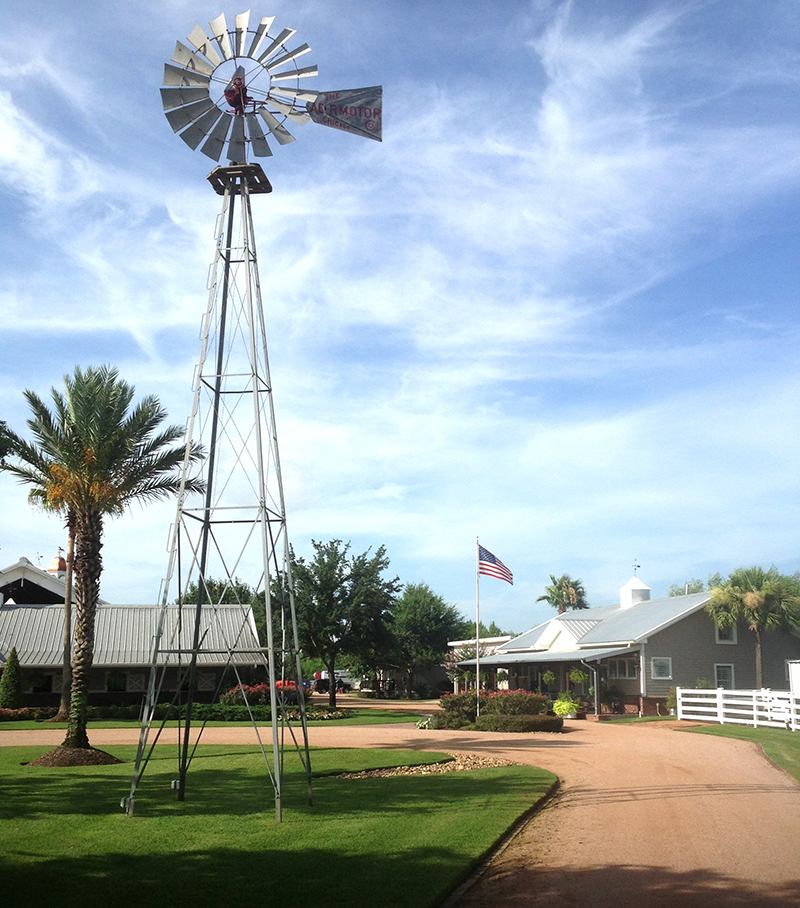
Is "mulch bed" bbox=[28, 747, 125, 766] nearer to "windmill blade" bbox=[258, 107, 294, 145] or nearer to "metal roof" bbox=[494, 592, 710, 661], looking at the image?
"windmill blade" bbox=[258, 107, 294, 145]

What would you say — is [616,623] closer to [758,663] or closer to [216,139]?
[758,663]

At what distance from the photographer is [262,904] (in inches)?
308

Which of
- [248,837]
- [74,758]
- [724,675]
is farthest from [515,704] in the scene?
[248,837]

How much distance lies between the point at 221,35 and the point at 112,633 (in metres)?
32.7

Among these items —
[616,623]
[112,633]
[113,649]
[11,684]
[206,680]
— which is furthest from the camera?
[616,623]

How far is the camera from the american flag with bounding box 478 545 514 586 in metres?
30.7

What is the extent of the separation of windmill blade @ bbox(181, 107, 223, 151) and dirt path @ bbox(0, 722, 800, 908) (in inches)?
469

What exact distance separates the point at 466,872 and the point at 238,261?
32.8ft

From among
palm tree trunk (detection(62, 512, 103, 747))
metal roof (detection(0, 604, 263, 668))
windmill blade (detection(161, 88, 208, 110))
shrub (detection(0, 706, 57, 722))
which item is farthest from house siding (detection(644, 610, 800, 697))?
windmill blade (detection(161, 88, 208, 110))

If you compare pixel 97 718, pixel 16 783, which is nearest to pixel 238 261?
pixel 16 783

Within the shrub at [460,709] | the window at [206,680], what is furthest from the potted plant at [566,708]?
the window at [206,680]

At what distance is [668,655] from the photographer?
3672 cm

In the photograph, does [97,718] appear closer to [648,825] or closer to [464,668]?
[464,668]

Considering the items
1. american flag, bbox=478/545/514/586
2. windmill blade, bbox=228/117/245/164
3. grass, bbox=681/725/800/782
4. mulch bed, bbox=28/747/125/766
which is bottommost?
grass, bbox=681/725/800/782
